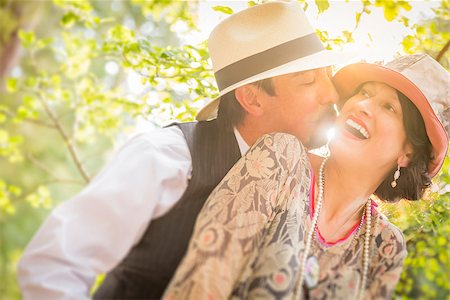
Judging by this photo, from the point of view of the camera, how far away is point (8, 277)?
7012 millimetres

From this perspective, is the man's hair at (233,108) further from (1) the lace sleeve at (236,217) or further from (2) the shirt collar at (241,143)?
(1) the lace sleeve at (236,217)

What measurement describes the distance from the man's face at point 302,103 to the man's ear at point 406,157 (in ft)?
0.86

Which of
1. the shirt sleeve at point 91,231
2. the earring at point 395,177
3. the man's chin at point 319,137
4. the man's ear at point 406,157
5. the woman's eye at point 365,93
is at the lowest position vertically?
the earring at point 395,177

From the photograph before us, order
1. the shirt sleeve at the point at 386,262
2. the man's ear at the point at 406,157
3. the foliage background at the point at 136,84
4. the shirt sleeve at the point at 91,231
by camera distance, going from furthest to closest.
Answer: the foliage background at the point at 136,84
the man's ear at the point at 406,157
the shirt sleeve at the point at 386,262
the shirt sleeve at the point at 91,231

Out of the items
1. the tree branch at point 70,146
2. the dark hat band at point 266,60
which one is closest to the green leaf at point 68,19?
the tree branch at point 70,146

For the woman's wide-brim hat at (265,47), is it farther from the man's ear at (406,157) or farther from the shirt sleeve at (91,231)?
the shirt sleeve at (91,231)

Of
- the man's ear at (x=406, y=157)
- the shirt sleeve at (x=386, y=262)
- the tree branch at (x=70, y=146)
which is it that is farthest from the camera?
the tree branch at (x=70, y=146)

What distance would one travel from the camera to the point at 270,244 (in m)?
1.21

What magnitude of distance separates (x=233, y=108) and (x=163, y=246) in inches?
22.8

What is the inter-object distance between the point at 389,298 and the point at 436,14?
1257mm

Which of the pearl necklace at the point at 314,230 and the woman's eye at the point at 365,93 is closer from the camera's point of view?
the pearl necklace at the point at 314,230

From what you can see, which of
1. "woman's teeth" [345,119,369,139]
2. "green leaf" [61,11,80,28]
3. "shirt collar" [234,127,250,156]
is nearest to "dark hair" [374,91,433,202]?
"woman's teeth" [345,119,369,139]

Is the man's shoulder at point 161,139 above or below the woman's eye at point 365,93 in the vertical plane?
above

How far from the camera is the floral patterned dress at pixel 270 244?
1.13 meters
